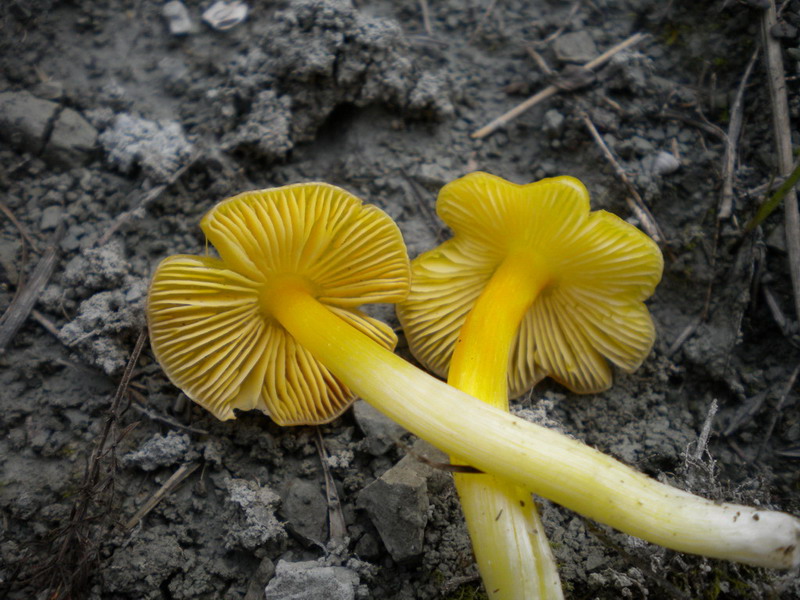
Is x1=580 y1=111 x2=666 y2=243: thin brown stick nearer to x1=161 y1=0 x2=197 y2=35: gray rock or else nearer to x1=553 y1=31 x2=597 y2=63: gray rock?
x1=553 y1=31 x2=597 y2=63: gray rock

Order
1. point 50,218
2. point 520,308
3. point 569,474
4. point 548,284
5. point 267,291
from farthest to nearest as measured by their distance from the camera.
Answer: point 50,218
point 548,284
point 520,308
point 267,291
point 569,474

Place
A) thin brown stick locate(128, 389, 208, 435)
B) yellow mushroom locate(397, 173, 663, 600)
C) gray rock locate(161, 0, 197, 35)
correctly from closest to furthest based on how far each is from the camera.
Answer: yellow mushroom locate(397, 173, 663, 600)
thin brown stick locate(128, 389, 208, 435)
gray rock locate(161, 0, 197, 35)

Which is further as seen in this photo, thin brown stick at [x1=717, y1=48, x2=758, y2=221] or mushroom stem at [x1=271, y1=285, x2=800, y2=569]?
thin brown stick at [x1=717, y1=48, x2=758, y2=221]

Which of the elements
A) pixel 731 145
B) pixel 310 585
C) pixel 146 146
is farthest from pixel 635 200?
pixel 146 146

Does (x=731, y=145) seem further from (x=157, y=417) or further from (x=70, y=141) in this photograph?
(x=70, y=141)

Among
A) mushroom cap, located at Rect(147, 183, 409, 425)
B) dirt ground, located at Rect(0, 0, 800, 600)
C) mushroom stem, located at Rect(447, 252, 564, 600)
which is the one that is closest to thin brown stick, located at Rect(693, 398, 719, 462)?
dirt ground, located at Rect(0, 0, 800, 600)

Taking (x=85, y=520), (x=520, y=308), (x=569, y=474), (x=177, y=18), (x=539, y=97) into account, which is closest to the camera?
(x=569, y=474)
